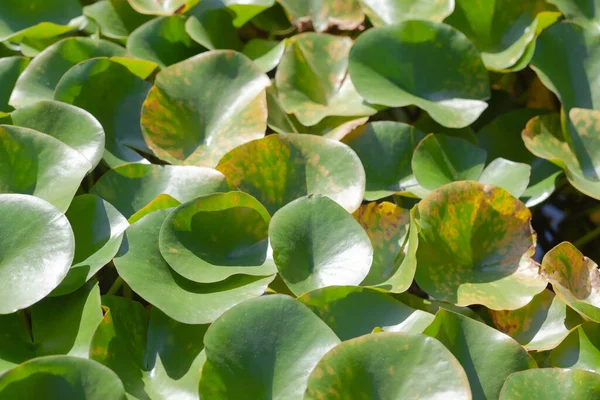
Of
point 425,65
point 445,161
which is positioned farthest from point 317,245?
point 425,65

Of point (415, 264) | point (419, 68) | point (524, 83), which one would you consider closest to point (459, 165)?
point (419, 68)

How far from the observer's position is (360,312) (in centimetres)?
74

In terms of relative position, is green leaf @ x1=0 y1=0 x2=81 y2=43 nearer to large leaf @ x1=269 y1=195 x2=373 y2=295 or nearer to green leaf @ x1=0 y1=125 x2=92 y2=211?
green leaf @ x1=0 y1=125 x2=92 y2=211

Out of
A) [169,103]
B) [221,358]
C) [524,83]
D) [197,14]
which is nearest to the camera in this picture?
[221,358]

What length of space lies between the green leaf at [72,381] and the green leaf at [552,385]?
376 mm

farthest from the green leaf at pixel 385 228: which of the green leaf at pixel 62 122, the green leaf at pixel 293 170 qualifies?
the green leaf at pixel 62 122

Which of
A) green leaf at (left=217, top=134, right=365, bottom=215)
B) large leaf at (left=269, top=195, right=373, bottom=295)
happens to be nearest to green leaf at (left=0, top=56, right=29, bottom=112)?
green leaf at (left=217, top=134, right=365, bottom=215)

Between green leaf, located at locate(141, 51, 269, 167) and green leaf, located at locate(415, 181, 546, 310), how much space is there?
0.29 metres

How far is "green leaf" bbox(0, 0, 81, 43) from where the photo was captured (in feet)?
3.70

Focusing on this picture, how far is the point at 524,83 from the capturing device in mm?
1325

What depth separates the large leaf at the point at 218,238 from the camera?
30.1 inches

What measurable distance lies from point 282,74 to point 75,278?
1.60ft

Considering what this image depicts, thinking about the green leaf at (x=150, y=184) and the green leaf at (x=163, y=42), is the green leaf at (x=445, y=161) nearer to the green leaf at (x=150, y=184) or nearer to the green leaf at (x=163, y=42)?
the green leaf at (x=150, y=184)

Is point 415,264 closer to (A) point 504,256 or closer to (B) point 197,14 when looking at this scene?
(A) point 504,256
